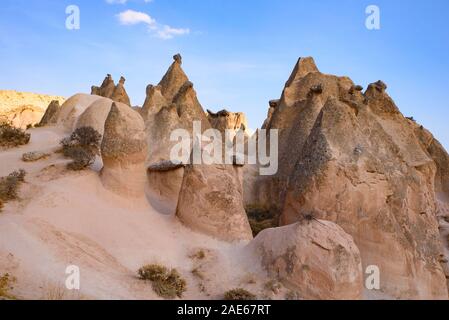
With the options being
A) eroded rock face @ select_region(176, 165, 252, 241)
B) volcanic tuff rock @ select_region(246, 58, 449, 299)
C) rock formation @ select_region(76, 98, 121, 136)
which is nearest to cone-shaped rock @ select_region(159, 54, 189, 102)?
rock formation @ select_region(76, 98, 121, 136)

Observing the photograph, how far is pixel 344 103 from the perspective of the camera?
11.0 meters

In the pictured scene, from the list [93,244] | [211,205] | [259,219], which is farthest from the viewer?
[259,219]

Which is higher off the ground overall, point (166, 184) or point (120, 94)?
point (120, 94)

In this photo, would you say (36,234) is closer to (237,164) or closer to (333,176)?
(237,164)

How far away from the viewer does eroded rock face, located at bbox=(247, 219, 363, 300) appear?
738 cm

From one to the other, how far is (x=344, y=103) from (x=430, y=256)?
11.6 feet

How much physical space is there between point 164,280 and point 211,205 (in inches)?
89.4

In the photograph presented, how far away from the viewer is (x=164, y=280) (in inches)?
303

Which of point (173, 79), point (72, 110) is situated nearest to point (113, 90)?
point (173, 79)

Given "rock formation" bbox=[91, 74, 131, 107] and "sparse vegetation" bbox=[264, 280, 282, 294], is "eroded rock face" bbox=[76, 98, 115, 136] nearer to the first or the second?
"rock formation" bbox=[91, 74, 131, 107]

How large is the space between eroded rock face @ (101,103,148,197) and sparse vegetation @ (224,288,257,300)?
123 inches

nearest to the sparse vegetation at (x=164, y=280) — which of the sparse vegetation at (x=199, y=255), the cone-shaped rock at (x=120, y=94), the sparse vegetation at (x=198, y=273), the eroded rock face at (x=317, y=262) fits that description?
the sparse vegetation at (x=198, y=273)

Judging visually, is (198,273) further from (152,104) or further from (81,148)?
(152,104)
